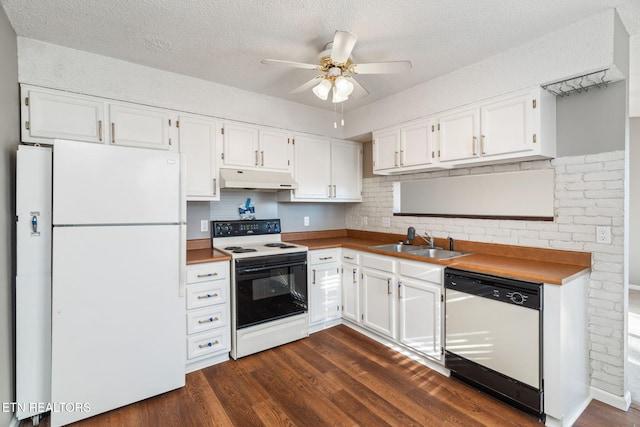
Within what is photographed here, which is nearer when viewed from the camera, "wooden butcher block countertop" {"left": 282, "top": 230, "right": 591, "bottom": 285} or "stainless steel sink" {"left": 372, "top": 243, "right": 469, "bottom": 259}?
"wooden butcher block countertop" {"left": 282, "top": 230, "right": 591, "bottom": 285}

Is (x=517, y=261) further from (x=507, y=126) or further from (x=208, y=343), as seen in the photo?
(x=208, y=343)

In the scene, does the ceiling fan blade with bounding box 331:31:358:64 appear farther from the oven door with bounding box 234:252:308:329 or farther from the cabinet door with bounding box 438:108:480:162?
the oven door with bounding box 234:252:308:329

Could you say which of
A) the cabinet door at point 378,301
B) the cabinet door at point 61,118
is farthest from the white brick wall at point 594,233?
the cabinet door at point 61,118

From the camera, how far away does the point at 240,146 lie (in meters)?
3.09

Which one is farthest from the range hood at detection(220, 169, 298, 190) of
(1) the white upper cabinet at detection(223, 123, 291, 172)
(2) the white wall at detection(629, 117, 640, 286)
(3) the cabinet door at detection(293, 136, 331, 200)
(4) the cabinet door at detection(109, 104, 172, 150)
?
(2) the white wall at detection(629, 117, 640, 286)

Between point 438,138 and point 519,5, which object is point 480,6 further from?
point 438,138

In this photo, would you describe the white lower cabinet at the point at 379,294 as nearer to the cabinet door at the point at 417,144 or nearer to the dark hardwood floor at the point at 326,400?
the dark hardwood floor at the point at 326,400

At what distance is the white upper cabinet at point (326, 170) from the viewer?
3498mm

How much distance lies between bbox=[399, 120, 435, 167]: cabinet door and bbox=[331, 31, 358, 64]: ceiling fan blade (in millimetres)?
1299

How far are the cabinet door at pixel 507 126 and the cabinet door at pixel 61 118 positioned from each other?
299 centimetres

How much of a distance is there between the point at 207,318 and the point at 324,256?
128cm

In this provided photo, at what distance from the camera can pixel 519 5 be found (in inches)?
71.4

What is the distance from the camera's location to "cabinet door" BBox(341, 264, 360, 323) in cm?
323

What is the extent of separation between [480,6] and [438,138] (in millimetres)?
1117
